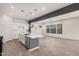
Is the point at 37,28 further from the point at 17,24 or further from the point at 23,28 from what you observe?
the point at 17,24

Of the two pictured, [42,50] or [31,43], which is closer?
[42,50]

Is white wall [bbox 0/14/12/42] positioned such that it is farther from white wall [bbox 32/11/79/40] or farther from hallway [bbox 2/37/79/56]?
white wall [bbox 32/11/79/40]

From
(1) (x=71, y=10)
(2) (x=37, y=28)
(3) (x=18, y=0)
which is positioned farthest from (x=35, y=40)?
(3) (x=18, y=0)

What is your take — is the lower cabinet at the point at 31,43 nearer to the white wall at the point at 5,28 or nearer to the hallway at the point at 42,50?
the hallway at the point at 42,50

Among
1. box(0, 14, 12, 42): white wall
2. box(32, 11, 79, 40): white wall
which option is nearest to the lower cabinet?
box(32, 11, 79, 40): white wall

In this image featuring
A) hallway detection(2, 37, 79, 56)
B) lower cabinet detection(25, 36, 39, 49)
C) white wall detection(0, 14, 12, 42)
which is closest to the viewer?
hallway detection(2, 37, 79, 56)

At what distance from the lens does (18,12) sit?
2.79 m

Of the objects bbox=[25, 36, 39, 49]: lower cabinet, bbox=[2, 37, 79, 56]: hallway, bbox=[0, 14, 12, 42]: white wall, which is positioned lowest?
bbox=[2, 37, 79, 56]: hallway

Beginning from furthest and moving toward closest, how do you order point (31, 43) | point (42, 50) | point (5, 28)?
1. point (31, 43)
2. point (5, 28)
3. point (42, 50)

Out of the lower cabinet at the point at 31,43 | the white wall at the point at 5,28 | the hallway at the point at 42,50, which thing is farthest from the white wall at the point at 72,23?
the white wall at the point at 5,28

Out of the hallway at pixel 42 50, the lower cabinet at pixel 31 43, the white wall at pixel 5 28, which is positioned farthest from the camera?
the lower cabinet at pixel 31 43

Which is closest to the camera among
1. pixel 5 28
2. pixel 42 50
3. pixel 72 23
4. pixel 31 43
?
pixel 42 50

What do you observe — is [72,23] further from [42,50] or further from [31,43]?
[31,43]

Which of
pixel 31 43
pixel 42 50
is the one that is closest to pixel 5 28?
pixel 31 43
